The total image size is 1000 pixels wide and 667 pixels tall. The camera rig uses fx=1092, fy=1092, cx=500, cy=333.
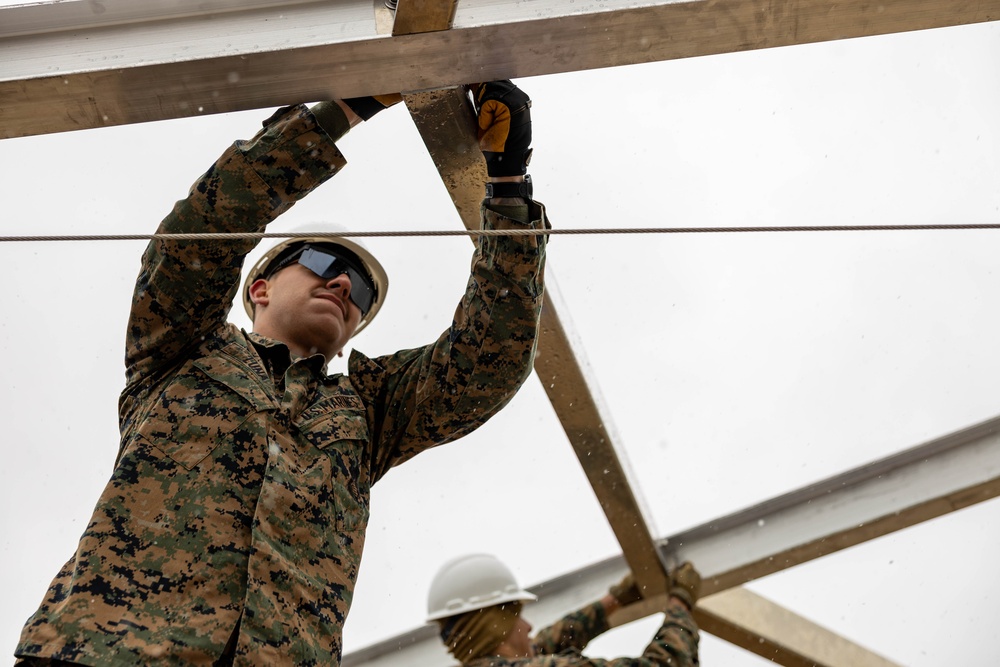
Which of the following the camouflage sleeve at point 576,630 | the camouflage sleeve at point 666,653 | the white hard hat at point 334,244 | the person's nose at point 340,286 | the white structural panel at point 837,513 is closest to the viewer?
the person's nose at point 340,286

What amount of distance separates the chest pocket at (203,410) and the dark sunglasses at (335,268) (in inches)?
25.1

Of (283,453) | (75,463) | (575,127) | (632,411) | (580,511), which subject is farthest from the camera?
(580,511)

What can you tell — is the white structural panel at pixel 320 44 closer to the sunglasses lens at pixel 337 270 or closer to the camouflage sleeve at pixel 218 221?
the camouflage sleeve at pixel 218 221

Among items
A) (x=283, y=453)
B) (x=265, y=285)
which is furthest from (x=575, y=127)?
(x=283, y=453)

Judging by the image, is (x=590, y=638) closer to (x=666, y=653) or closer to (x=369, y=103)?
(x=666, y=653)

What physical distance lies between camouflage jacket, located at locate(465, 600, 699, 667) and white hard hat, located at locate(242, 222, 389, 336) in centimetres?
120

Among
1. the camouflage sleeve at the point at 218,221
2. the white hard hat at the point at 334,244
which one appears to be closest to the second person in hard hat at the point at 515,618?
the white hard hat at the point at 334,244

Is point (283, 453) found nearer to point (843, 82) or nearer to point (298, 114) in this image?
point (298, 114)

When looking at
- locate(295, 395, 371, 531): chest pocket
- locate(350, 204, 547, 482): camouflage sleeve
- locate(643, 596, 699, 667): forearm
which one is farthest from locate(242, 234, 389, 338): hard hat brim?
locate(643, 596, 699, 667): forearm

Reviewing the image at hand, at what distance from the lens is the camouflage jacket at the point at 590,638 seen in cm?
→ 344

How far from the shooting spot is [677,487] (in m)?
4.98

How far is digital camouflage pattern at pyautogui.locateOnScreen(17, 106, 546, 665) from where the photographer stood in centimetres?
210

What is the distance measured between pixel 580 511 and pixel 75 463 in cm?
240

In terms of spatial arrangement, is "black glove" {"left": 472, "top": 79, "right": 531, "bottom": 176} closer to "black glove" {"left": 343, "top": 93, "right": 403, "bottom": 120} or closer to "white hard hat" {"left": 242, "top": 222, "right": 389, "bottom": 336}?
"black glove" {"left": 343, "top": 93, "right": 403, "bottom": 120}
